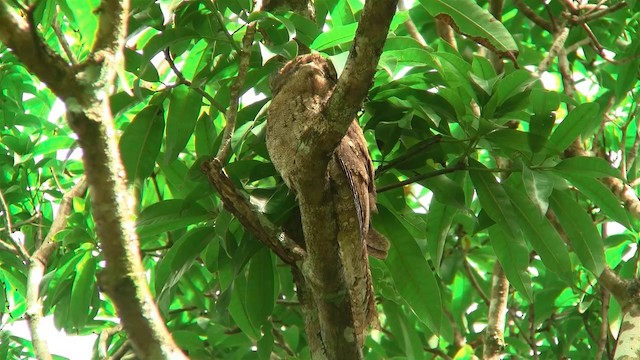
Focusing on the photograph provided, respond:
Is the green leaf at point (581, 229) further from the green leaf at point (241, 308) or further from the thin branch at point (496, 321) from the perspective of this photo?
the green leaf at point (241, 308)

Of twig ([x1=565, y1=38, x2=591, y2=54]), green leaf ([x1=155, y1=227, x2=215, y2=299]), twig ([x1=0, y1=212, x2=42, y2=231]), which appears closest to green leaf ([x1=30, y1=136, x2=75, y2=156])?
twig ([x1=0, y1=212, x2=42, y2=231])

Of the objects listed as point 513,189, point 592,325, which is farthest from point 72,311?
point 592,325

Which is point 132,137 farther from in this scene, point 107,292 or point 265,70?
point 107,292

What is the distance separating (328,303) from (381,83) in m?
0.61

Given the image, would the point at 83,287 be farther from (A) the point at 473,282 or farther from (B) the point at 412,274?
(A) the point at 473,282

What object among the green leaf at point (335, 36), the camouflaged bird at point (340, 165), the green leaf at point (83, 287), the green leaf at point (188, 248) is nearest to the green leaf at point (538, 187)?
the camouflaged bird at point (340, 165)

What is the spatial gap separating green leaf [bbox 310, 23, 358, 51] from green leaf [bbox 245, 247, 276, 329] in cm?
53

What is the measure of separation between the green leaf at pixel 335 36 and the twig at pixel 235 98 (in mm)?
154

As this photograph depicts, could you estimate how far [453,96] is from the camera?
1.84 metres

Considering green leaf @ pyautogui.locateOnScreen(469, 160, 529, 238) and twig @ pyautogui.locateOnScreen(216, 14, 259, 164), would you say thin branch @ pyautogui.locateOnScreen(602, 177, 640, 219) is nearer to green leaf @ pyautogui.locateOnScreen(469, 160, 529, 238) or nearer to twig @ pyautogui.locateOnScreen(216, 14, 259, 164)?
green leaf @ pyautogui.locateOnScreen(469, 160, 529, 238)

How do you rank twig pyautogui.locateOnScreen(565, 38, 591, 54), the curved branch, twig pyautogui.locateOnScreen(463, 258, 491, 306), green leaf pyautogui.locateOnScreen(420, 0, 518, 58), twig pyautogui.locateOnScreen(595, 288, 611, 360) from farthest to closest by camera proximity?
1. twig pyautogui.locateOnScreen(463, 258, 491, 306)
2. twig pyautogui.locateOnScreen(565, 38, 591, 54)
3. twig pyautogui.locateOnScreen(595, 288, 611, 360)
4. green leaf pyautogui.locateOnScreen(420, 0, 518, 58)
5. the curved branch

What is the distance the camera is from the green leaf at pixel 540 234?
72.4 inches

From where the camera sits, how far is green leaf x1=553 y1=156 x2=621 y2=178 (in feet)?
5.76

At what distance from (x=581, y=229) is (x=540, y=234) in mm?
106
